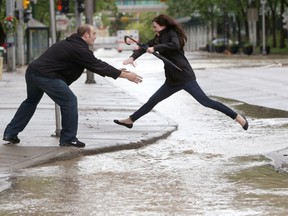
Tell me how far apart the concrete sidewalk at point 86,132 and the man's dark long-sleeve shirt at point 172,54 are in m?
0.96

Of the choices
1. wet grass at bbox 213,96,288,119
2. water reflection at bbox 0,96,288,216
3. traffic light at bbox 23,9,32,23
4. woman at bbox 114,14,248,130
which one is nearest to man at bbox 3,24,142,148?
water reflection at bbox 0,96,288,216

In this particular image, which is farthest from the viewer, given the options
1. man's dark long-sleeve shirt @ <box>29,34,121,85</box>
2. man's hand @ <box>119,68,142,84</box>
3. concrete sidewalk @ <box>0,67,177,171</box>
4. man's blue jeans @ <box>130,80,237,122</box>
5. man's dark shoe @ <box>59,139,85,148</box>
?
man's blue jeans @ <box>130,80,237,122</box>

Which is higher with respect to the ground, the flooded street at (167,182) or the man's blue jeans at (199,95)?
the man's blue jeans at (199,95)

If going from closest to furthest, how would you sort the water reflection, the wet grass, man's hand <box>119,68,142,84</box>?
the water reflection < man's hand <box>119,68,142,84</box> < the wet grass

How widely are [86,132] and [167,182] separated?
438cm

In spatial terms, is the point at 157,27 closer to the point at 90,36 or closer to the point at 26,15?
the point at 90,36

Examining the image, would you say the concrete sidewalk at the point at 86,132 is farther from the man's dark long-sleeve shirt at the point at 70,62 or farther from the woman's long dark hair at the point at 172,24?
the woman's long dark hair at the point at 172,24

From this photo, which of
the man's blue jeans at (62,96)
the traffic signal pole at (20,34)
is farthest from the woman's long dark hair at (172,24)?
the traffic signal pole at (20,34)

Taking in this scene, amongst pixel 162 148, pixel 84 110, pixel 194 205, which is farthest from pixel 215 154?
pixel 84 110

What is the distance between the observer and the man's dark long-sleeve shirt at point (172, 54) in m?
11.9

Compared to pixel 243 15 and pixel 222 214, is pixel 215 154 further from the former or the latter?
pixel 243 15

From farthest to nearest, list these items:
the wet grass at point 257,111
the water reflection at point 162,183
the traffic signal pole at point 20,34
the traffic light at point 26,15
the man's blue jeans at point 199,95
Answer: the traffic light at point 26,15
the traffic signal pole at point 20,34
the wet grass at point 257,111
the man's blue jeans at point 199,95
the water reflection at point 162,183

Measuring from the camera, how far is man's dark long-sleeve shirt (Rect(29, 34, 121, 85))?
429 inches

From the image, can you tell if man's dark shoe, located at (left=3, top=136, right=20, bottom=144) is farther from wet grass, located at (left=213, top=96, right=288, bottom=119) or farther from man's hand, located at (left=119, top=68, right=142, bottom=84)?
wet grass, located at (left=213, top=96, right=288, bottom=119)
